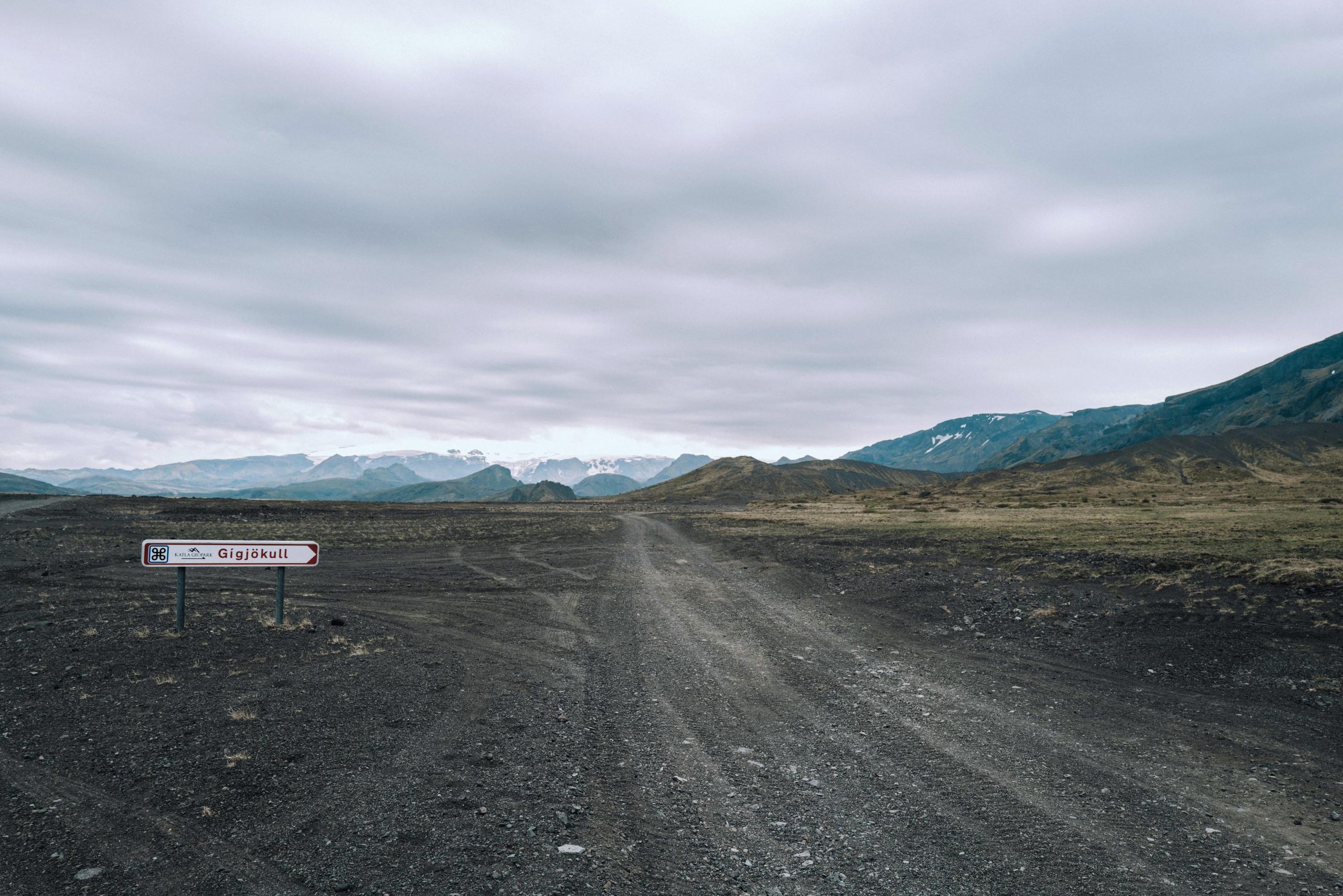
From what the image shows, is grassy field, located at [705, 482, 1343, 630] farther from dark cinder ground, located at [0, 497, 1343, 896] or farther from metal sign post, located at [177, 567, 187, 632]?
metal sign post, located at [177, 567, 187, 632]

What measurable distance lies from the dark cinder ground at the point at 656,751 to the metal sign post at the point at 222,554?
1842mm

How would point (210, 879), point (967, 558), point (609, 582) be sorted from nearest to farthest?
1. point (210, 879)
2. point (609, 582)
3. point (967, 558)

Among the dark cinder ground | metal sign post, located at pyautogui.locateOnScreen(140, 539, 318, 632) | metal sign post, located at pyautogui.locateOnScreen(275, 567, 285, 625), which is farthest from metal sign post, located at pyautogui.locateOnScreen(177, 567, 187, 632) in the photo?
metal sign post, located at pyautogui.locateOnScreen(275, 567, 285, 625)

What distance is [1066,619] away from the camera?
54.9 feet

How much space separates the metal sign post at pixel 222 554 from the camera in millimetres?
13289

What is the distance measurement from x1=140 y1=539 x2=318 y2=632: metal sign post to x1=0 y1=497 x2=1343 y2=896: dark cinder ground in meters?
1.84

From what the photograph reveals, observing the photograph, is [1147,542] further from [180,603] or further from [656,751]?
[180,603]

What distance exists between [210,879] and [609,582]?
63.4 feet

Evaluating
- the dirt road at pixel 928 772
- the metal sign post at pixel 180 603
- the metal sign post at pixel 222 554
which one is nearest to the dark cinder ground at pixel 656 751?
the dirt road at pixel 928 772

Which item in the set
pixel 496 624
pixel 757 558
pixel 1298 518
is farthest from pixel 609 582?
pixel 1298 518

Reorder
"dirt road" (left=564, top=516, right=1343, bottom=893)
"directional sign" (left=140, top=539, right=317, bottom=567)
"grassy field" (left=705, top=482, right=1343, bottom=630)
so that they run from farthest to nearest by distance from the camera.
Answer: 1. "grassy field" (left=705, top=482, right=1343, bottom=630)
2. "directional sign" (left=140, top=539, right=317, bottom=567)
3. "dirt road" (left=564, top=516, right=1343, bottom=893)

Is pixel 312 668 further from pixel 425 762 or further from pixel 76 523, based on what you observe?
pixel 76 523

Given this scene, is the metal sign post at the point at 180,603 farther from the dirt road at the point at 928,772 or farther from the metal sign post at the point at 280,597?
the dirt road at the point at 928,772

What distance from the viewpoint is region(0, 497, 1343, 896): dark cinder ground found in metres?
6.09
